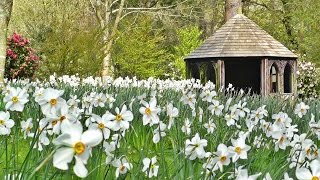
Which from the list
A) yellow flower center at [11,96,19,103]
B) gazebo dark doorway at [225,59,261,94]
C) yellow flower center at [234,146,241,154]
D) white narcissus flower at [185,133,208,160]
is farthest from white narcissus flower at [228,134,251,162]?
gazebo dark doorway at [225,59,261,94]

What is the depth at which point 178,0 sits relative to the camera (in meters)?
32.6

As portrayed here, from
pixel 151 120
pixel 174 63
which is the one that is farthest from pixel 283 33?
pixel 151 120

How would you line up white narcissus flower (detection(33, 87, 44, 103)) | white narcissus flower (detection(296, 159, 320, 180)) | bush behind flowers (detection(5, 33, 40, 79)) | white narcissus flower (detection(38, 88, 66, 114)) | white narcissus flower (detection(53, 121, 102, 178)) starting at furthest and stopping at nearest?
1. bush behind flowers (detection(5, 33, 40, 79))
2. white narcissus flower (detection(33, 87, 44, 103))
3. white narcissus flower (detection(38, 88, 66, 114))
4. white narcissus flower (detection(296, 159, 320, 180))
5. white narcissus flower (detection(53, 121, 102, 178))

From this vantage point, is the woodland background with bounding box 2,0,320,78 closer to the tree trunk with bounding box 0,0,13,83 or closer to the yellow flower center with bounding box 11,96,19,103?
the tree trunk with bounding box 0,0,13,83

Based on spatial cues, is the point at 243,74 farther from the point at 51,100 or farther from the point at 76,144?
the point at 76,144

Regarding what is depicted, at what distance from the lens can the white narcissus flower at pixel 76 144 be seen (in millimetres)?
1292

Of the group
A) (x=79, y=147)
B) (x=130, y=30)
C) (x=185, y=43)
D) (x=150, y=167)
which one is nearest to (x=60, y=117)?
(x=79, y=147)

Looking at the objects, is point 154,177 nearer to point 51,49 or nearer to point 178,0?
point 51,49

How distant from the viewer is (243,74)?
712 inches

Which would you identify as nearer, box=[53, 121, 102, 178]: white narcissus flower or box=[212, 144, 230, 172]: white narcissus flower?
box=[53, 121, 102, 178]: white narcissus flower

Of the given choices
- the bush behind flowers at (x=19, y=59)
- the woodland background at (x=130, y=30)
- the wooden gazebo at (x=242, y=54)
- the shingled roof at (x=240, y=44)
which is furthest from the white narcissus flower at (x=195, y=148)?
the bush behind flowers at (x=19, y=59)

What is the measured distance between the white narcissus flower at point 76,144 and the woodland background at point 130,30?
49.6 feet

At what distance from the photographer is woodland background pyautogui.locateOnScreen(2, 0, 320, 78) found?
680 inches

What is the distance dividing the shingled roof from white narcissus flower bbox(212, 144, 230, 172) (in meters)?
13.2
